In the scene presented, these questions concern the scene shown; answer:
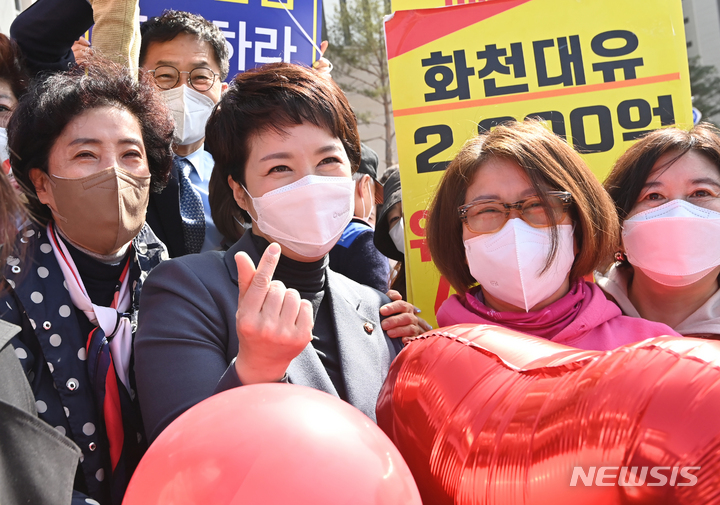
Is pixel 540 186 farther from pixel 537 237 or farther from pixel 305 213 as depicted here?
pixel 305 213

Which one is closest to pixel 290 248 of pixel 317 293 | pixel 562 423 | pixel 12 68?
pixel 317 293

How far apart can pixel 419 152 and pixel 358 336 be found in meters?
1.20

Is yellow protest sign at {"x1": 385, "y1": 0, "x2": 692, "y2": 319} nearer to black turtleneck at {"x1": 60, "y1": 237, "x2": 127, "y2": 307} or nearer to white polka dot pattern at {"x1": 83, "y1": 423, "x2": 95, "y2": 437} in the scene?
black turtleneck at {"x1": 60, "y1": 237, "x2": 127, "y2": 307}

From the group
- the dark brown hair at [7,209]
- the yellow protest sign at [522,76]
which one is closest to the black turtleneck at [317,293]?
the yellow protest sign at [522,76]

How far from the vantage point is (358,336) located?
2.26m

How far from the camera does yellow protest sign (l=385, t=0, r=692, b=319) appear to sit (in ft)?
10.1

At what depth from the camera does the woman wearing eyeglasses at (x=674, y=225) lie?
89.4 inches

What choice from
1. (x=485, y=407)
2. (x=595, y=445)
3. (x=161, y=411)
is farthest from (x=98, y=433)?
(x=595, y=445)

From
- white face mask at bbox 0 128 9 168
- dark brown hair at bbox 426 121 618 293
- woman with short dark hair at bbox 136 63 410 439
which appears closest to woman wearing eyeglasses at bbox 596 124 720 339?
dark brown hair at bbox 426 121 618 293

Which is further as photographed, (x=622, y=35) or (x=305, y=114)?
(x=622, y=35)

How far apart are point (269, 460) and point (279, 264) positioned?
119 cm

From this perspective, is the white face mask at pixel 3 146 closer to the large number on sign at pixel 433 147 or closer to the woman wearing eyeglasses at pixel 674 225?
the large number on sign at pixel 433 147

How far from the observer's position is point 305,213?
2.19 metres

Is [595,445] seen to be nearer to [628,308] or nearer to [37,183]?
[628,308]
